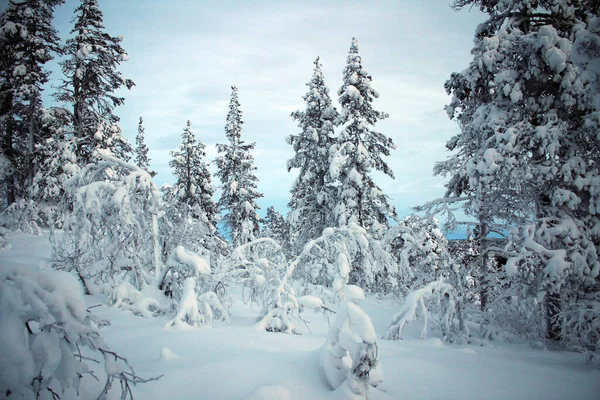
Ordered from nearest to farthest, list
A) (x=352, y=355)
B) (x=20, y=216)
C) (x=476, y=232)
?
(x=352, y=355) → (x=476, y=232) → (x=20, y=216)

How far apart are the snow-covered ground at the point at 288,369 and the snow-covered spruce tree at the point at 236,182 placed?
1639 cm

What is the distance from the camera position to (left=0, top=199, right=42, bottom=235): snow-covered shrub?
13504 millimetres

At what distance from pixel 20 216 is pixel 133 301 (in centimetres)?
1117

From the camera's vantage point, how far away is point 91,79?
14.3m

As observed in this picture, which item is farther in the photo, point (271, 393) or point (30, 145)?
point (30, 145)

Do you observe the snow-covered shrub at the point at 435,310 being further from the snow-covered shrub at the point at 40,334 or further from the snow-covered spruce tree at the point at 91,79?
the snow-covered spruce tree at the point at 91,79

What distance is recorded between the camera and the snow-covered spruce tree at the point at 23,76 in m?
13.6

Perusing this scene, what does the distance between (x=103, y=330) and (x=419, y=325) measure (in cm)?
886

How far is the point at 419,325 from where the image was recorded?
962cm

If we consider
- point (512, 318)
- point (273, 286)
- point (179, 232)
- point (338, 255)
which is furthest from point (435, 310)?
point (179, 232)

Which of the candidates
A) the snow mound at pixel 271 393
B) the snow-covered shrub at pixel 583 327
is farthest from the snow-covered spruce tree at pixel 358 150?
the snow mound at pixel 271 393

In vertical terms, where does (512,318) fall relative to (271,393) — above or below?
below

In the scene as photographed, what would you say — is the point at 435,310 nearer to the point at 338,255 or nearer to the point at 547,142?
the point at 338,255

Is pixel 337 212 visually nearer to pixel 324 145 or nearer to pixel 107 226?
pixel 324 145
